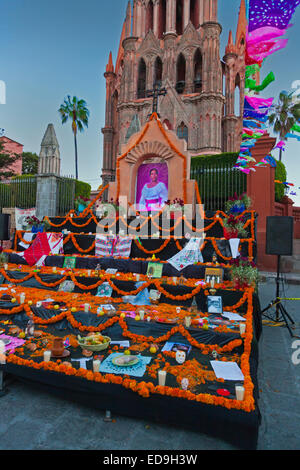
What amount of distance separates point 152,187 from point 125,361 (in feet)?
37.5

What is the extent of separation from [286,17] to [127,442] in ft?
41.1

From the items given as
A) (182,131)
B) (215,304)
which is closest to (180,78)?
(182,131)

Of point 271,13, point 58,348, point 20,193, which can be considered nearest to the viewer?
point 58,348

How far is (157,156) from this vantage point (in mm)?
14961

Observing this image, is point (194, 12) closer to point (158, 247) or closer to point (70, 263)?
point (158, 247)

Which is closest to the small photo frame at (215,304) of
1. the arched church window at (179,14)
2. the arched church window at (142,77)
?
the arched church window at (142,77)

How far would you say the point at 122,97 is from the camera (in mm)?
35312

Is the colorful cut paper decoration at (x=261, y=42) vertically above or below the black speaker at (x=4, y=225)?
above

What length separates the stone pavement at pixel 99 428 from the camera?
3.20m

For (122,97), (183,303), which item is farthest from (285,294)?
(122,97)

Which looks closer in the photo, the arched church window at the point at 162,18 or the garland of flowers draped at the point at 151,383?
the garland of flowers draped at the point at 151,383

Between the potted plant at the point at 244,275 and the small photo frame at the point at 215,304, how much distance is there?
0.56m

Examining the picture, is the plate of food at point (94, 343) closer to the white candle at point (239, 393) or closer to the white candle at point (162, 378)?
the white candle at point (162, 378)
